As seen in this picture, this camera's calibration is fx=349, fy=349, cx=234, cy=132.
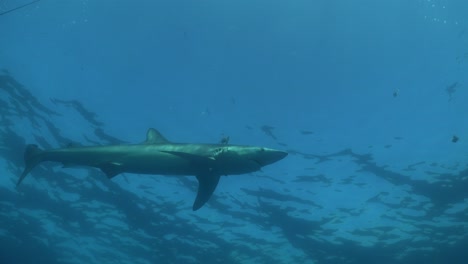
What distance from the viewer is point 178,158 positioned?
6.60 m

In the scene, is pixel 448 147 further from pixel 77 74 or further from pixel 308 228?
pixel 77 74

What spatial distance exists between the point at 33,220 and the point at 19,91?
15207 mm

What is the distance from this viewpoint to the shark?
594 cm

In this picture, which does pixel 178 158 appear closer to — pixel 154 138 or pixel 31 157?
pixel 154 138

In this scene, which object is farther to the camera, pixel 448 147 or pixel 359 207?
pixel 359 207

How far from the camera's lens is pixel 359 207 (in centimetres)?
2014

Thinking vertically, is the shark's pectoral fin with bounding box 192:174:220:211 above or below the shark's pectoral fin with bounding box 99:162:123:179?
below

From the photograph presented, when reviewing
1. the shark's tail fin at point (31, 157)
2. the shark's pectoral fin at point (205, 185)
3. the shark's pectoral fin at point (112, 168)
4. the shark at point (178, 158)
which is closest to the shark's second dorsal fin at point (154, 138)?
the shark at point (178, 158)

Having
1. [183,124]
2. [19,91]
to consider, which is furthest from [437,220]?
[19,91]

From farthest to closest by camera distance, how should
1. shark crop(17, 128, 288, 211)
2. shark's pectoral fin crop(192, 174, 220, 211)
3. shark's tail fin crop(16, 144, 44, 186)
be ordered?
shark's tail fin crop(16, 144, 44, 186)
shark's pectoral fin crop(192, 174, 220, 211)
shark crop(17, 128, 288, 211)

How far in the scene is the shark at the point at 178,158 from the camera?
19.5 feet

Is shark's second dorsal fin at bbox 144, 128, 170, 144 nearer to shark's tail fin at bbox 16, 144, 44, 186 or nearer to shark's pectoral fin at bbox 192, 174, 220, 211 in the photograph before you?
shark's pectoral fin at bbox 192, 174, 220, 211

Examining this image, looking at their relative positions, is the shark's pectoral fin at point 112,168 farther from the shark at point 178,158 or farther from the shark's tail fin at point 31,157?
the shark's tail fin at point 31,157

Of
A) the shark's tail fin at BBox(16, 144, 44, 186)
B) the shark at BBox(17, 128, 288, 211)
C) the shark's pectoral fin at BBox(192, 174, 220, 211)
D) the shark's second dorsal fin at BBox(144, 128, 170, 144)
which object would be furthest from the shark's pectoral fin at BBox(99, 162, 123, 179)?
the shark's tail fin at BBox(16, 144, 44, 186)
